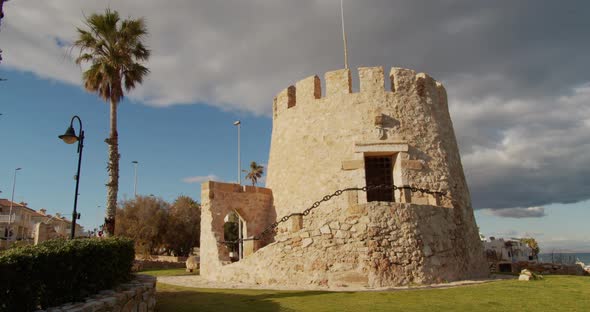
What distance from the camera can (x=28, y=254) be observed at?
4.98m

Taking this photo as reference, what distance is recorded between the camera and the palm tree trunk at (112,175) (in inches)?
526

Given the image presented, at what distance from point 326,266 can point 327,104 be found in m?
6.74

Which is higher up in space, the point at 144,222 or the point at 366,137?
the point at 366,137

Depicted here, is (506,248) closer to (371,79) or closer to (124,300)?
(371,79)

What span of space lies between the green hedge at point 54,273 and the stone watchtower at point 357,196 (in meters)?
6.46

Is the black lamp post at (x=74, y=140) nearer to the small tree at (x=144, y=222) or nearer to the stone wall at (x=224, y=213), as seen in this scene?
the stone wall at (x=224, y=213)

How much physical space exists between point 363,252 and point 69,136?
8.57 metres

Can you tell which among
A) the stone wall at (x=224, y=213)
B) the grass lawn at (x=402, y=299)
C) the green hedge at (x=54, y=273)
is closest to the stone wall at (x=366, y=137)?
the stone wall at (x=224, y=213)

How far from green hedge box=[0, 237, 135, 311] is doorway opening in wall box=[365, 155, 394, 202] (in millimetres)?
10940

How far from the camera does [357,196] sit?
12.4 meters

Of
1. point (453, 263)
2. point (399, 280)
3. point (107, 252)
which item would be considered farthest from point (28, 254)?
point (453, 263)

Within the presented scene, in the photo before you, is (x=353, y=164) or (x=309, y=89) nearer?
(x=353, y=164)

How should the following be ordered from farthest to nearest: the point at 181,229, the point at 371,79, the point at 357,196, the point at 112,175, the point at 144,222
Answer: the point at 181,229 < the point at 144,222 < the point at 371,79 < the point at 112,175 < the point at 357,196

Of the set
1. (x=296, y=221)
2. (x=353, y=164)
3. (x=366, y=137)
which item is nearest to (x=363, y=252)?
(x=296, y=221)
